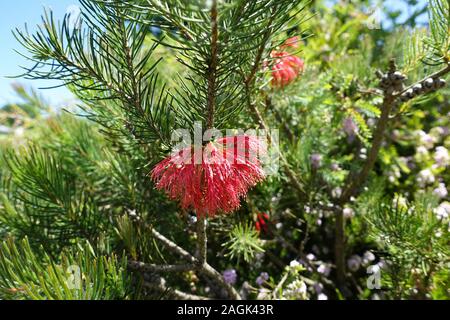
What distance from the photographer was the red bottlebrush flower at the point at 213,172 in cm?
36

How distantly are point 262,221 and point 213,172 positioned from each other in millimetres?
325

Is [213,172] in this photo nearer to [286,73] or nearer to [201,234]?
[201,234]

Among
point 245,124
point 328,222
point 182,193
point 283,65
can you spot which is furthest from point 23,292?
point 328,222

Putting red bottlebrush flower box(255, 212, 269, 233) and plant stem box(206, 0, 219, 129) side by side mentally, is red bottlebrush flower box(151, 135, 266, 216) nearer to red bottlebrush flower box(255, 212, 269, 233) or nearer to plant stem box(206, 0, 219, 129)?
plant stem box(206, 0, 219, 129)

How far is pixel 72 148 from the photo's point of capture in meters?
0.73

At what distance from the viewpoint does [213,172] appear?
0.36 metres

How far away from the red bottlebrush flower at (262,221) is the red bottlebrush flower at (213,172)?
0.91ft

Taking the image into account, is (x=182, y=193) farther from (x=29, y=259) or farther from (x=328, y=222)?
(x=328, y=222)

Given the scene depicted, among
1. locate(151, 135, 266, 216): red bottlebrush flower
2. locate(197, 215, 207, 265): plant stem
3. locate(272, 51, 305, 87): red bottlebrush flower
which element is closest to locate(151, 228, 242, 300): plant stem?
locate(197, 215, 207, 265): plant stem

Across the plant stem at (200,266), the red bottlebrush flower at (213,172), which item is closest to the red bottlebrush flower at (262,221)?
the plant stem at (200,266)

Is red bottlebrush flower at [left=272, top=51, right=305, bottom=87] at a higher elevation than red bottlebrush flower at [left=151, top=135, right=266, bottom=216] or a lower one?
higher

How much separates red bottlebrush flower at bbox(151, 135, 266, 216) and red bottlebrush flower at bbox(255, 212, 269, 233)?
0.91ft

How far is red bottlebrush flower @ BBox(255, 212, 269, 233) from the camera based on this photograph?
0.66 m
